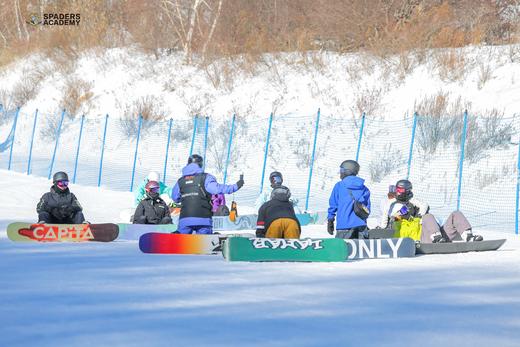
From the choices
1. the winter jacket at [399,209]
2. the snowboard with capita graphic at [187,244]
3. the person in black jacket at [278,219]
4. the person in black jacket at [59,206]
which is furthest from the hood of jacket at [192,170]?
the winter jacket at [399,209]

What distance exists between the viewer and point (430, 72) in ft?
105

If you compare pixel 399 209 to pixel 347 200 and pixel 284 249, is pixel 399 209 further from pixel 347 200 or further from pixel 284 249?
pixel 284 249

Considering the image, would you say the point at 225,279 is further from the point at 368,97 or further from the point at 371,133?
the point at 368,97

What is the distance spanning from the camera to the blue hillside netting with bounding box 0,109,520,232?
23.9 m

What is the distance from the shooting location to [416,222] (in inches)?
551

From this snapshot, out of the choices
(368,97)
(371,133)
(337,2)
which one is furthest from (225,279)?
(337,2)

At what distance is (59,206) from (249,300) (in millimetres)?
6880

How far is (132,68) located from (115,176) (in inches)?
468

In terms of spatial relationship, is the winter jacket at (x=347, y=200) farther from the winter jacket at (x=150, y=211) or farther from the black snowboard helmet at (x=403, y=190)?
the winter jacket at (x=150, y=211)

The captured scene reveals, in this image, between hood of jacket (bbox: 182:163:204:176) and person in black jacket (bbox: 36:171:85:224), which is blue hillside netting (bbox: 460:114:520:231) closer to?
hood of jacket (bbox: 182:163:204:176)

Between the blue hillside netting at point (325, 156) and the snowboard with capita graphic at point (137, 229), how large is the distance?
765 cm

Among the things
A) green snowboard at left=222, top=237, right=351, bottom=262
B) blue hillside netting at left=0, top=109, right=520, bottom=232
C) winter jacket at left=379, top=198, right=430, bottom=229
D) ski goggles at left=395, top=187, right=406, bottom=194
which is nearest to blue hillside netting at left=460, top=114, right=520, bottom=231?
blue hillside netting at left=0, top=109, right=520, bottom=232

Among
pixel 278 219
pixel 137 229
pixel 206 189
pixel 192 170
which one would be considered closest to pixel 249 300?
pixel 278 219

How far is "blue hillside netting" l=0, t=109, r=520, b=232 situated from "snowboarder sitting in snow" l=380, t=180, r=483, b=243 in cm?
628
